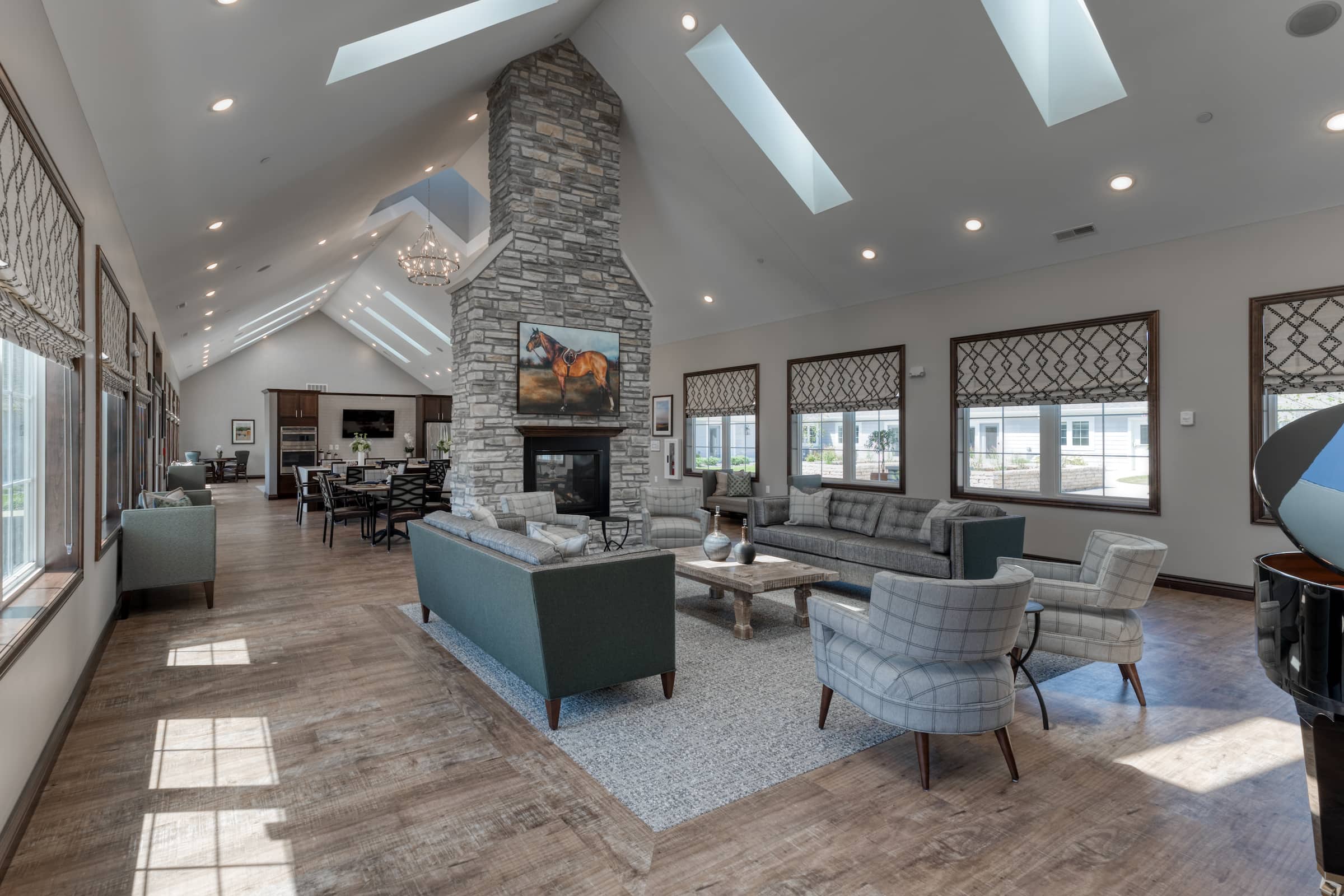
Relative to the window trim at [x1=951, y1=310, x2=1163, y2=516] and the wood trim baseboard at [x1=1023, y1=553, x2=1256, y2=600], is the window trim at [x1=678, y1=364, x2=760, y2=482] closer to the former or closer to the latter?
the window trim at [x1=951, y1=310, x2=1163, y2=516]

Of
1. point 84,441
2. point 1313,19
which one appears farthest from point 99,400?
point 1313,19

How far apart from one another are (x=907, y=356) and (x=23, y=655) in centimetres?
768

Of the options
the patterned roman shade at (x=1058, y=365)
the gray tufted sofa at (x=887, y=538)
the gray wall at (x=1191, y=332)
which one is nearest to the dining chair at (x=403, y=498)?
the gray tufted sofa at (x=887, y=538)

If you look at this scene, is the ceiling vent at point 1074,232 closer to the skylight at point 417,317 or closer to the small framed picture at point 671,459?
the small framed picture at point 671,459

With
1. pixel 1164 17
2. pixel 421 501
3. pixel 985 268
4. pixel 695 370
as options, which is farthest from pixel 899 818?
pixel 695 370

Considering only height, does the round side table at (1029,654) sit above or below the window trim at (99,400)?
below

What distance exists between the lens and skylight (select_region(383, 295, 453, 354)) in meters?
14.5

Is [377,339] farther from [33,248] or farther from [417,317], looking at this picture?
[33,248]

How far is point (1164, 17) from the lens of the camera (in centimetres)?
420

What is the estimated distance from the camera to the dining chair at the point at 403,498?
26.5 ft

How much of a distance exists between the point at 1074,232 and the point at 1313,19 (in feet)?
7.40

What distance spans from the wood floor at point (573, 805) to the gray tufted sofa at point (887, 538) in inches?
53.8

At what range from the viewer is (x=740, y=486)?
33.1 ft

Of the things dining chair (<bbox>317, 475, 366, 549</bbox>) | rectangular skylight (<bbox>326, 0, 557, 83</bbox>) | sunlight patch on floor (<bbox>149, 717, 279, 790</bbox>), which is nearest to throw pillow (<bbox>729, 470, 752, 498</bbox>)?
dining chair (<bbox>317, 475, 366, 549</bbox>)
